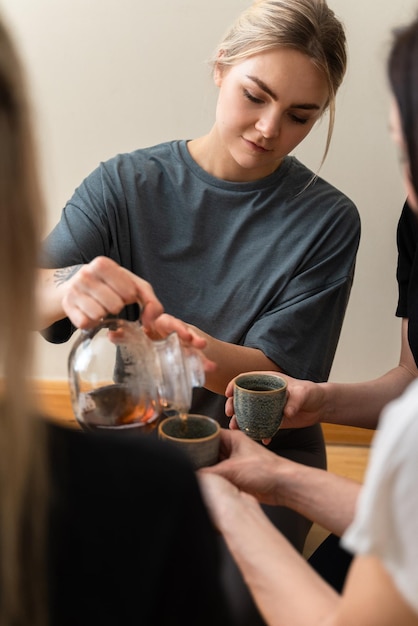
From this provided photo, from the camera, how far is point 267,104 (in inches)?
59.1

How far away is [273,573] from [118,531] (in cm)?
40

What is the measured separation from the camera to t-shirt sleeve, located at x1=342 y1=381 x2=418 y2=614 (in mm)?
645

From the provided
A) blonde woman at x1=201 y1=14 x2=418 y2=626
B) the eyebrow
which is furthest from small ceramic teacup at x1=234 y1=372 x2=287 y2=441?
the eyebrow

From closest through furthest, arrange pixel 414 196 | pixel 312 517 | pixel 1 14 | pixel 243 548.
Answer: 1. pixel 1 14
2. pixel 414 196
3. pixel 243 548
4. pixel 312 517

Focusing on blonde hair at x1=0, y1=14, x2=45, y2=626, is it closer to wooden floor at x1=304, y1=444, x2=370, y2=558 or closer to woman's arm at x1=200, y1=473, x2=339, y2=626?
woman's arm at x1=200, y1=473, x2=339, y2=626

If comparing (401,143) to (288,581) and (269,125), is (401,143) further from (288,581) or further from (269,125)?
(269,125)

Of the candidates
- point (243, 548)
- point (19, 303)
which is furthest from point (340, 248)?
point (19, 303)

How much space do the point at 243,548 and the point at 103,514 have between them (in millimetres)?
426

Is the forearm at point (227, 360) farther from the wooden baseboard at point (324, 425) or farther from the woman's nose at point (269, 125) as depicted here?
the wooden baseboard at point (324, 425)

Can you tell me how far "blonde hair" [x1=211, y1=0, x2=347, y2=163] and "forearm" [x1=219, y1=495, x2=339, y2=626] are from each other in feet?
3.12

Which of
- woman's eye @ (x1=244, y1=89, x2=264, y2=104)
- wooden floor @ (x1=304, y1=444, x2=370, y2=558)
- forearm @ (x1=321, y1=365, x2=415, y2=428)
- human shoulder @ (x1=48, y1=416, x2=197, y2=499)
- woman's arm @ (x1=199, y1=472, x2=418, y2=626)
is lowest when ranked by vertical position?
wooden floor @ (x1=304, y1=444, x2=370, y2=558)

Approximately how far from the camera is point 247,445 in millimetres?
1160

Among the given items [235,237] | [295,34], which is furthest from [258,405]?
[295,34]

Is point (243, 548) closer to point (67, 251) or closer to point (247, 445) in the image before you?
point (247, 445)
